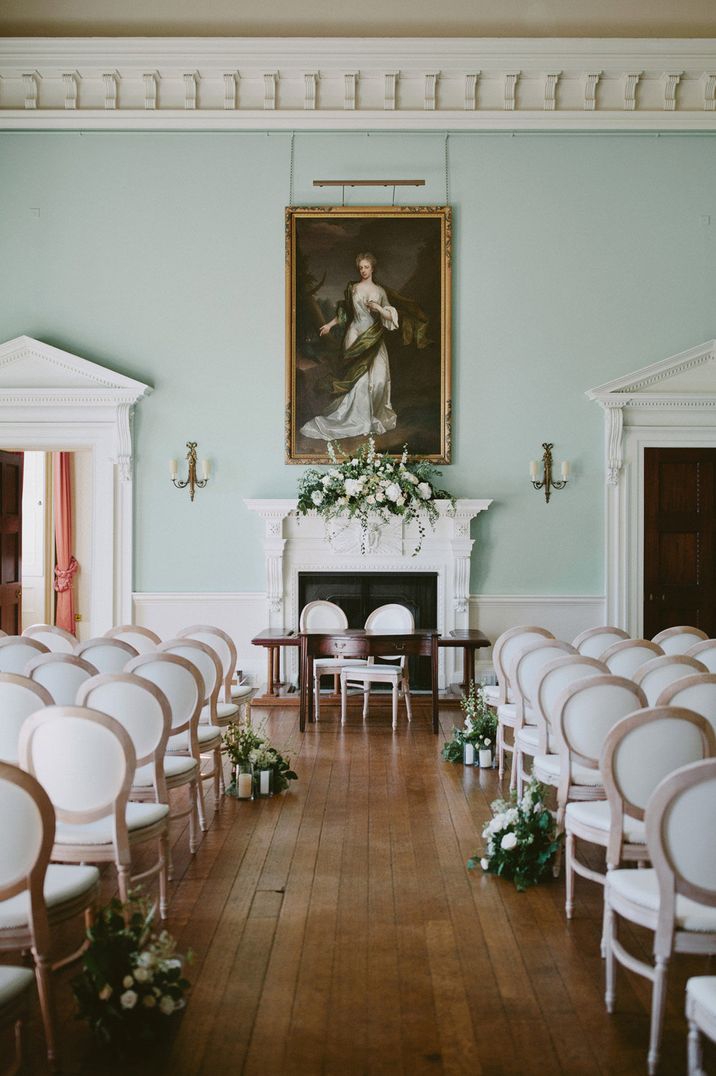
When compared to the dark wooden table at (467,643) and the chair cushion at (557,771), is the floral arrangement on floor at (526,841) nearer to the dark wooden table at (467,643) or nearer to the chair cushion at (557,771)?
the chair cushion at (557,771)

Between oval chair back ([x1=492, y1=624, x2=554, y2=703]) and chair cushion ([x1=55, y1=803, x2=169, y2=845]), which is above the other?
oval chair back ([x1=492, y1=624, x2=554, y2=703])

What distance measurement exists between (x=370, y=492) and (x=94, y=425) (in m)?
3.14

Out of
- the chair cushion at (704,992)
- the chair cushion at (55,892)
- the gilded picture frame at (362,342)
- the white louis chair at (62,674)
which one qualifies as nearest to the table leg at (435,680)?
the gilded picture frame at (362,342)

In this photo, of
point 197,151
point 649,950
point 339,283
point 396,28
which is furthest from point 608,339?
point 649,950

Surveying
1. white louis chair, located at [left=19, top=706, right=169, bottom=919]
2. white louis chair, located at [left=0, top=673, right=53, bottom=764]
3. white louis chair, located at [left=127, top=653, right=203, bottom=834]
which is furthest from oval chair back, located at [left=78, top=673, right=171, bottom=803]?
white louis chair, located at [left=19, top=706, right=169, bottom=919]

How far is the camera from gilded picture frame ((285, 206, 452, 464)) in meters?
9.47

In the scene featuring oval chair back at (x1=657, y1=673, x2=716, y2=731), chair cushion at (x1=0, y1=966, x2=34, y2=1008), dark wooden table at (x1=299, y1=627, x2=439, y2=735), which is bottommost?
chair cushion at (x1=0, y1=966, x2=34, y2=1008)

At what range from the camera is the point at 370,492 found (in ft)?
29.1

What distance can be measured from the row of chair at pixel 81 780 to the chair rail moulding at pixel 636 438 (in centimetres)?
548

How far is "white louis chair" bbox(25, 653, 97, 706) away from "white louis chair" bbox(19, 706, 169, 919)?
1.31 meters

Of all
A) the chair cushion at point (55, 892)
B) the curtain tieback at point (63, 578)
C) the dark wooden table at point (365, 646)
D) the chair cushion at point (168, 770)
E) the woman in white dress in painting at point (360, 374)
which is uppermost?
the woman in white dress in painting at point (360, 374)

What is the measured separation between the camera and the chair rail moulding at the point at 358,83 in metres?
9.18

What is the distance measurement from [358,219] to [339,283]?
72 cm

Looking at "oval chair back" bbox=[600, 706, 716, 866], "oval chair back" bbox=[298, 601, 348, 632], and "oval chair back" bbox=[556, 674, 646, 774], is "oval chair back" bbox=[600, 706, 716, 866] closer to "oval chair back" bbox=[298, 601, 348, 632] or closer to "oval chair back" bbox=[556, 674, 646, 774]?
"oval chair back" bbox=[556, 674, 646, 774]
